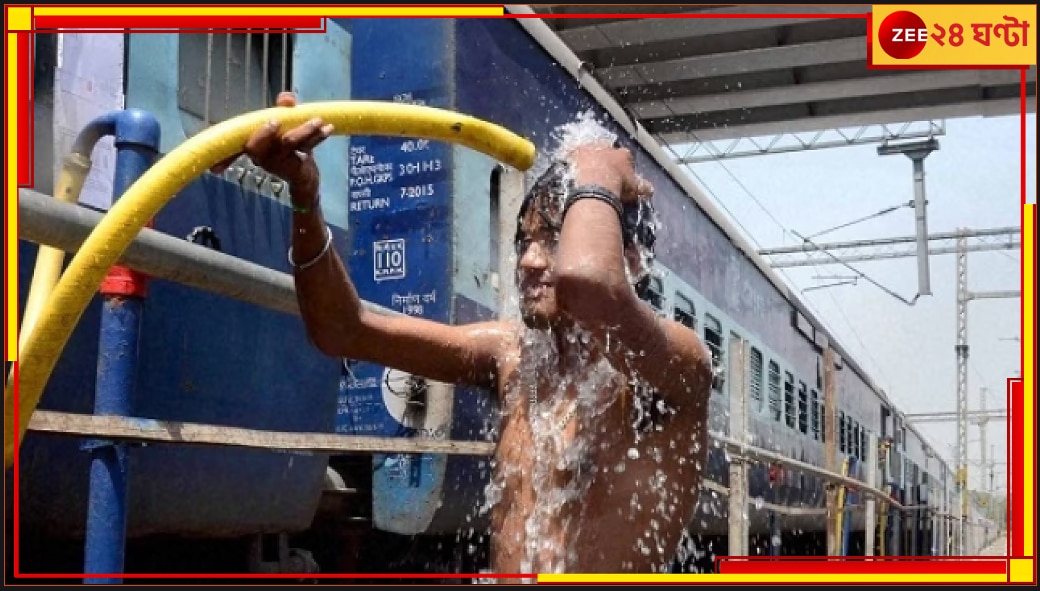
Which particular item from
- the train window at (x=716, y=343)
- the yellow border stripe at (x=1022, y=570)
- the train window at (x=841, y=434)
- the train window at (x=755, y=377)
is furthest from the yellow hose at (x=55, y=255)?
the train window at (x=841, y=434)

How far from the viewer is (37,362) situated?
1.47 meters

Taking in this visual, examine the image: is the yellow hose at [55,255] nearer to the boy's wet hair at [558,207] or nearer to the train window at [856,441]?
the boy's wet hair at [558,207]

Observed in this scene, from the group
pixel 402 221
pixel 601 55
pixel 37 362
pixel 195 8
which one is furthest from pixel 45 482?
pixel 601 55

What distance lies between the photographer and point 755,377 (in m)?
8.50

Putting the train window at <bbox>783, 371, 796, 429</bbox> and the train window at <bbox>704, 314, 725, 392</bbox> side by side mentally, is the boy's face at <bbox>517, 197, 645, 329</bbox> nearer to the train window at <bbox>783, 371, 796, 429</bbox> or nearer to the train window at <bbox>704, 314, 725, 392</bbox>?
the train window at <bbox>704, 314, 725, 392</bbox>

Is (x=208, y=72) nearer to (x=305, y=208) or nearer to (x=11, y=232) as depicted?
(x=305, y=208)

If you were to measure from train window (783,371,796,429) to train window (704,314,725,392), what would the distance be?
2377mm

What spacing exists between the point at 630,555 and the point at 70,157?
4.27ft

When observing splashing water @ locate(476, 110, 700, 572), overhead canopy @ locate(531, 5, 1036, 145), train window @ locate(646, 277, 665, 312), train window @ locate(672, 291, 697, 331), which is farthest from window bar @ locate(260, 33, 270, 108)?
train window @ locate(672, 291, 697, 331)

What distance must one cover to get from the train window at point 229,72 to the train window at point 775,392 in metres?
6.45

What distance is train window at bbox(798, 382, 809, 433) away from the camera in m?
10.7

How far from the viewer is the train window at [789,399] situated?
9.85 m

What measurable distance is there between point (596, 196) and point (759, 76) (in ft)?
17.1

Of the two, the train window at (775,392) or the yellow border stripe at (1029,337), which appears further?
the train window at (775,392)
